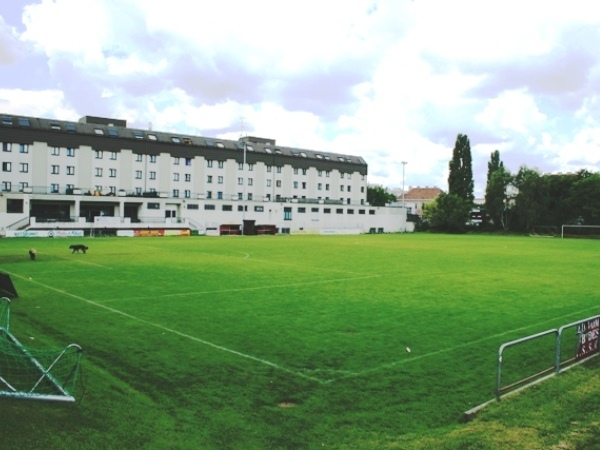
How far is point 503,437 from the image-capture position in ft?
23.5

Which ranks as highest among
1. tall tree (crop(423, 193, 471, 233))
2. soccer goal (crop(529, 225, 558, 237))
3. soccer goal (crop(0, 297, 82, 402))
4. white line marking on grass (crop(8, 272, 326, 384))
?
tall tree (crop(423, 193, 471, 233))

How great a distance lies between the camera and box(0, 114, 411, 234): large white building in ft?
246

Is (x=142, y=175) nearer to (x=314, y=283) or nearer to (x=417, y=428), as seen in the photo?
(x=314, y=283)

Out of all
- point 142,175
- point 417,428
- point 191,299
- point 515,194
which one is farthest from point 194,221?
point 417,428

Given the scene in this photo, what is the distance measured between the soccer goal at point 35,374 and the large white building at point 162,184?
60022 millimetres

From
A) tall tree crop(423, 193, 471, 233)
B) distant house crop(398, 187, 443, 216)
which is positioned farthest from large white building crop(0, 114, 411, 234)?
distant house crop(398, 187, 443, 216)

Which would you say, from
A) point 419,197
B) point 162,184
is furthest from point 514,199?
point 419,197

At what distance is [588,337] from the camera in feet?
35.7

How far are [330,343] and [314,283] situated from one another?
10707 mm

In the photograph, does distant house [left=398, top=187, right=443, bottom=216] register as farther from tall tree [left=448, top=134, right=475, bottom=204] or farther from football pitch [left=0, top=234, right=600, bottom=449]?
football pitch [left=0, top=234, right=600, bottom=449]

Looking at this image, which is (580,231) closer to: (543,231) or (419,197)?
(543,231)

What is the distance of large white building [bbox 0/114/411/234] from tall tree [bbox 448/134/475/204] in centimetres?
1316

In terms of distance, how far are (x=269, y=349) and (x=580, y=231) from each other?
8903 centimetres

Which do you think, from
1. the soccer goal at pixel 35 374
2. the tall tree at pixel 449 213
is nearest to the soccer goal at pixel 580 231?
the tall tree at pixel 449 213
